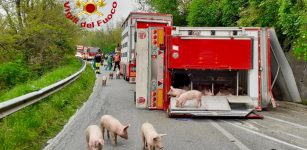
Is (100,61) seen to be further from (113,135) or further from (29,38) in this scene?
(113,135)

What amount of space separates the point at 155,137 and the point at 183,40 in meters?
6.11

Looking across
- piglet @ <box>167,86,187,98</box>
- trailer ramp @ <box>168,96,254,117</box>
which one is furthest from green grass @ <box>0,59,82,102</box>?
trailer ramp @ <box>168,96,254,117</box>

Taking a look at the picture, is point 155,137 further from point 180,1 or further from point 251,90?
point 180,1

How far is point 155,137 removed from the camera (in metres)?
6.62

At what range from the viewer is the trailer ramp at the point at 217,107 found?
11.2 metres

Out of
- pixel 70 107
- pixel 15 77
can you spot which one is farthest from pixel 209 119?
pixel 15 77

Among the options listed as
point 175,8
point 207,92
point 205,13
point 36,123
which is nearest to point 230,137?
point 36,123

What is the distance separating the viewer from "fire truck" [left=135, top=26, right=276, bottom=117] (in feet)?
40.3

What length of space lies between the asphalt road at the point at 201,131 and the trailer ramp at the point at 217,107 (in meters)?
0.16

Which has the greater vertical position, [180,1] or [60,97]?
[180,1]

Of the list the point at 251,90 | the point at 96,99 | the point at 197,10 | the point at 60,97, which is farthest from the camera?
the point at 197,10

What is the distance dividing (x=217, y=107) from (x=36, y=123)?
4.45 metres

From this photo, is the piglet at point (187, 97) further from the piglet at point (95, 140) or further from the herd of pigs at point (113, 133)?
the piglet at point (95, 140)

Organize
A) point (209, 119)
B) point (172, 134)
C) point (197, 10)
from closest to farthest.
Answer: point (172, 134) → point (209, 119) → point (197, 10)
